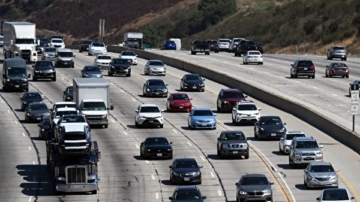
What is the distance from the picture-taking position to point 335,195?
42.0m

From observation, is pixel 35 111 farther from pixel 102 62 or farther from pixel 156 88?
pixel 102 62

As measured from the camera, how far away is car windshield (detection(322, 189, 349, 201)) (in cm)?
4181

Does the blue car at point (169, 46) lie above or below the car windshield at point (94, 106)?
below

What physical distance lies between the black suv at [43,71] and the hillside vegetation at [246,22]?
4372cm

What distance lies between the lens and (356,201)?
152ft

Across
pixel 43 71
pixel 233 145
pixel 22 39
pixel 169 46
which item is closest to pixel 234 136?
pixel 233 145

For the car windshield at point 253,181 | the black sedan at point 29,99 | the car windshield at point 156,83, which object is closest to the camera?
the car windshield at point 253,181

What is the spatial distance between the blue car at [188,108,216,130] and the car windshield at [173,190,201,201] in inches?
948

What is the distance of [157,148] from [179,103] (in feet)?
60.7

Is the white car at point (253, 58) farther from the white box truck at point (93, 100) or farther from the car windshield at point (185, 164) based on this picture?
the car windshield at point (185, 164)

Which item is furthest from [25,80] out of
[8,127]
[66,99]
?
[8,127]

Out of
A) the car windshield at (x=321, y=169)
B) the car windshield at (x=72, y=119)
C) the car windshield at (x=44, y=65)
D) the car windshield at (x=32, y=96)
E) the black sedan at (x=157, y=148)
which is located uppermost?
the car windshield at (x=72, y=119)

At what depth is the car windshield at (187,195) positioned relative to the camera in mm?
43125

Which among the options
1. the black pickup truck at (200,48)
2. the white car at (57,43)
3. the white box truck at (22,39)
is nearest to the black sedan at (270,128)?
the white box truck at (22,39)
